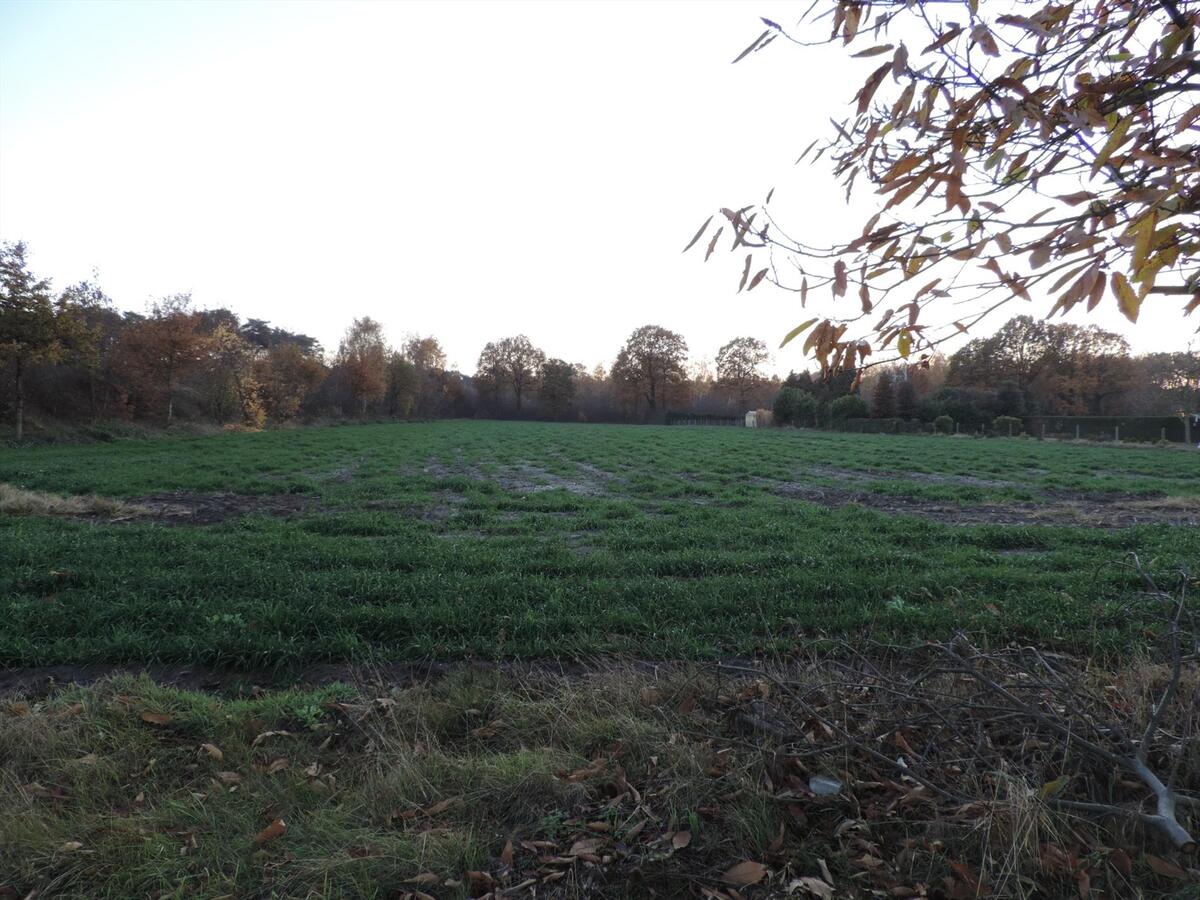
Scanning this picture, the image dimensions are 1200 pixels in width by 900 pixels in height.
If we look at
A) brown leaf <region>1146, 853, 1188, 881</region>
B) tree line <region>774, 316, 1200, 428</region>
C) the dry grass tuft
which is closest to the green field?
the dry grass tuft

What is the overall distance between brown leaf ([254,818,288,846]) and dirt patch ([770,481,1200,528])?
8774 millimetres

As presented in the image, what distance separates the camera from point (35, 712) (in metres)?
2.85

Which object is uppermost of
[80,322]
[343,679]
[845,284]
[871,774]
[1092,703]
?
[80,322]

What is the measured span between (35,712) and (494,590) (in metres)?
2.79

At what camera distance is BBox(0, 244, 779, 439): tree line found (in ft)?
68.9

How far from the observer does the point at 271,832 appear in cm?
206

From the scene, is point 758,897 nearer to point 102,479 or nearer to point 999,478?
point 102,479

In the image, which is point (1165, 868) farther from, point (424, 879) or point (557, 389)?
point (557, 389)

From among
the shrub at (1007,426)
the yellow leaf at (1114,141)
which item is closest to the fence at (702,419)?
the shrub at (1007,426)

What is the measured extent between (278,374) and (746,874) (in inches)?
1831

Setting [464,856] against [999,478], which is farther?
[999,478]

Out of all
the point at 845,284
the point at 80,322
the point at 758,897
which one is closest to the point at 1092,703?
the point at 758,897

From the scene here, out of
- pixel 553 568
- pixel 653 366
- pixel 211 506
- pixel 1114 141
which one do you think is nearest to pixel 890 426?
pixel 653 366

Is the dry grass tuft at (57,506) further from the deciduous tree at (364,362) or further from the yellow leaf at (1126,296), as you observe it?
the deciduous tree at (364,362)
